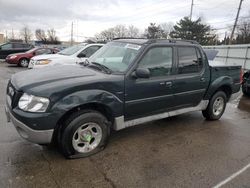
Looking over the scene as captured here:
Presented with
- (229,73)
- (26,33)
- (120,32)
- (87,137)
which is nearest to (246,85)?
(229,73)

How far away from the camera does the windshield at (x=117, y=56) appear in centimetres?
394

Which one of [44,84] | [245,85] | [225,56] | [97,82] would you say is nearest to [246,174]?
[97,82]

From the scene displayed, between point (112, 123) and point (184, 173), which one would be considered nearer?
point (184, 173)

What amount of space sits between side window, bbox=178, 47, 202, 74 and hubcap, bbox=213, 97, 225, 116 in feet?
3.79

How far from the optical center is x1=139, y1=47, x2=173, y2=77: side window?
4.03 metres

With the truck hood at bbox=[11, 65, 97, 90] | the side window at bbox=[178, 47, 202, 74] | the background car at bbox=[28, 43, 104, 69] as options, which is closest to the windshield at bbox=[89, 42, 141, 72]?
the truck hood at bbox=[11, 65, 97, 90]

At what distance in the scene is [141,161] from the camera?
353 cm

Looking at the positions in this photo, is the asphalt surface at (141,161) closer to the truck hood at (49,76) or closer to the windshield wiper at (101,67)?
the truck hood at (49,76)

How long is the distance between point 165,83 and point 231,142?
1722 millimetres

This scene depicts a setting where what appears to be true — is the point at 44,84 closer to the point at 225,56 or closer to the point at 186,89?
the point at 186,89

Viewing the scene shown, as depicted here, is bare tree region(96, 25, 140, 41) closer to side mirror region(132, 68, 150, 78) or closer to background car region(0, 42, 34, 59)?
background car region(0, 42, 34, 59)

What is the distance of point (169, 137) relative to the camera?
452 cm

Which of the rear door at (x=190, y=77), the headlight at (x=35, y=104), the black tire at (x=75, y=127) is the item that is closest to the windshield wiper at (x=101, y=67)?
the black tire at (x=75, y=127)

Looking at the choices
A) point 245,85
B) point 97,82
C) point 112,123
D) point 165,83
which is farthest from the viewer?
point 245,85
